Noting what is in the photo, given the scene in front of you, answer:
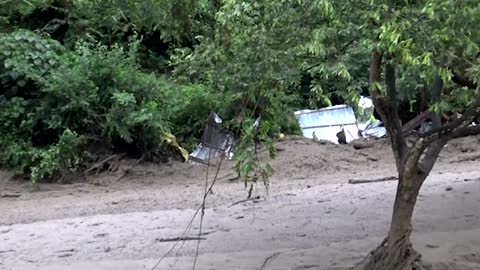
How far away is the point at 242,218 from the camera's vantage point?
33.2ft

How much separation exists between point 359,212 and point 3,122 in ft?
27.4

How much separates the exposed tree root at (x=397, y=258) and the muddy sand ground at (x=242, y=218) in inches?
20.8

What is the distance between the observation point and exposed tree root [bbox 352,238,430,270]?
21.1ft

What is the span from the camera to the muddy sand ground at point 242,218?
7977 mm

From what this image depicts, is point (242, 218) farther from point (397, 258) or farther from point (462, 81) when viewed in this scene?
point (462, 81)

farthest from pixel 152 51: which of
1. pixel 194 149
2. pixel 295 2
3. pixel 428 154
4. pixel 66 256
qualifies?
pixel 295 2

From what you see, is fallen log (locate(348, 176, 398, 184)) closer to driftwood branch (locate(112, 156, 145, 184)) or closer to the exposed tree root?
driftwood branch (locate(112, 156, 145, 184))

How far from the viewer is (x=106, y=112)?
15141mm

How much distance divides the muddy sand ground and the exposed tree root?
53 cm

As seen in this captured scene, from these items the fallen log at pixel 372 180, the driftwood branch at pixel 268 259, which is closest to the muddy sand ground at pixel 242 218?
Result: the driftwood branch at pixel 268 259

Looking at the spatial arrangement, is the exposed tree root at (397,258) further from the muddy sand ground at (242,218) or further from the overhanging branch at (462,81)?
the overhanging branch at (462,81)

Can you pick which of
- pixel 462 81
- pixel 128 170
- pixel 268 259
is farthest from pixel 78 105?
pixel 462 81

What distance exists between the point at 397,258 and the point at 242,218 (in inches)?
154

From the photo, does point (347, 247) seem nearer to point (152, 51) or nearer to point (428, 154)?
point (428, 154)
